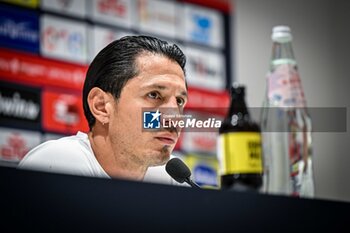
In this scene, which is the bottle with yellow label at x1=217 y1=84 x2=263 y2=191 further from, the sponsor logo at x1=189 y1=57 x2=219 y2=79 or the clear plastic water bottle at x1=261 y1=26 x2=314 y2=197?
the sponsor logo at x1=189 y1=57 x2=219 y2=79

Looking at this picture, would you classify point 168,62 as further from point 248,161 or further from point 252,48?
point 252,48

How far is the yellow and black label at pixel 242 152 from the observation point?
1.19 m

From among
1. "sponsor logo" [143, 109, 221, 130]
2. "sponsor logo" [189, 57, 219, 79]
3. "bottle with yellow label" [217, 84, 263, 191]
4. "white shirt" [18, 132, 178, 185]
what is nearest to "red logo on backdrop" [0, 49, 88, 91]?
"sponsor logo" [189, 57, 219, 79]

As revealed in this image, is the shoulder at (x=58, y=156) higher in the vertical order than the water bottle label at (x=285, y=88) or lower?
lower

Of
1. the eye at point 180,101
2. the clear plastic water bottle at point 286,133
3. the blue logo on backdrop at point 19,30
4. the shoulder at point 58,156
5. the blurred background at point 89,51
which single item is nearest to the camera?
the shoulder at point 58,156

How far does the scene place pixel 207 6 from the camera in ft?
9.81

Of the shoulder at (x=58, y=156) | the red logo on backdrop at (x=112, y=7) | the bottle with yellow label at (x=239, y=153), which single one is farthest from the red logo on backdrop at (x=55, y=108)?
the shoulder at (x=58, y=156)

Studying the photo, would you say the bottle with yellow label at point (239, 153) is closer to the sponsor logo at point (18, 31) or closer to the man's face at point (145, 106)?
the man's face at point (145, 106)

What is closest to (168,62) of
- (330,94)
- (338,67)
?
(330,94)

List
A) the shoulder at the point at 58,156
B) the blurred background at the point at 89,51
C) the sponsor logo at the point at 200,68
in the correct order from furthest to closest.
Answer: the sponsor logo at the point at 200,68
the blurred background at the point at 89,51
the shoulder at the point at 58,156

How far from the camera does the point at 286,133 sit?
3.83 feet

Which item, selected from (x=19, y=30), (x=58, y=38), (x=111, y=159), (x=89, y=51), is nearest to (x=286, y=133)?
(x=111, y=159)

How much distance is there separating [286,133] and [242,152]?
0.08m

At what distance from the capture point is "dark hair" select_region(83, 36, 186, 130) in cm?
94
